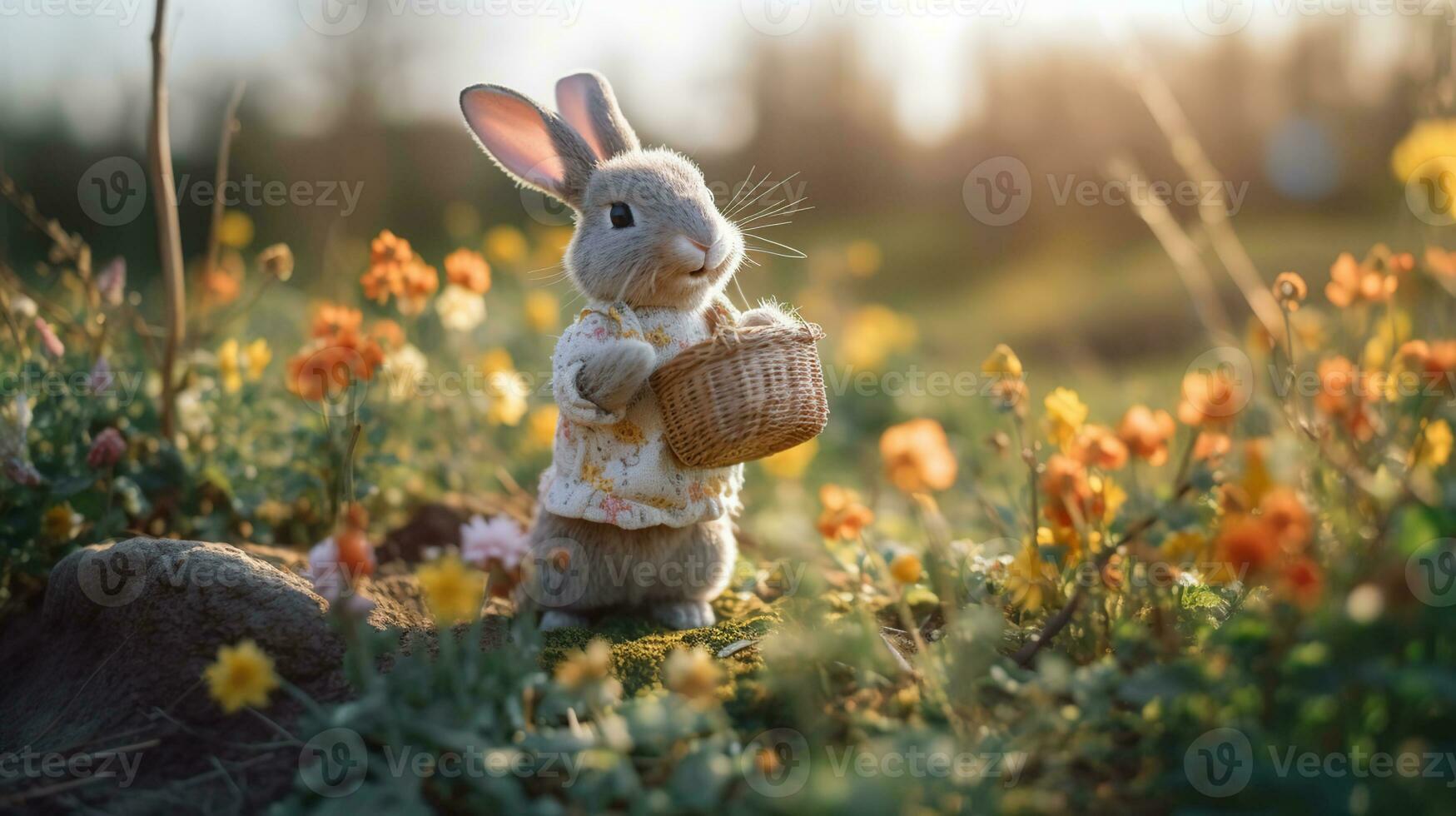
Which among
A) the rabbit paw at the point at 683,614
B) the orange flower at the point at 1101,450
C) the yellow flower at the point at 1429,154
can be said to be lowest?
the rabbit paw at the point at 683,614

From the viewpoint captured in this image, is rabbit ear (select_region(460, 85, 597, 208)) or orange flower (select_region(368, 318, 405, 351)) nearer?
rabbit ear (select_region(460, 85, 597, 208))

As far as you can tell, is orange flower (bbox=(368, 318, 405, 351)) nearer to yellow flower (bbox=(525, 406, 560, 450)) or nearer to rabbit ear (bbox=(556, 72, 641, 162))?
yellow flower (bbox=(525, 406, 560, 450))

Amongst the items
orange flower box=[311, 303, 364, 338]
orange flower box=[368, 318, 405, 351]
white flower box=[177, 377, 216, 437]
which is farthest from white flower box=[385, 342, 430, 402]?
white flower box=[177, 377, 216, 437]

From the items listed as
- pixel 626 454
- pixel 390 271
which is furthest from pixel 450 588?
pixel 390 271

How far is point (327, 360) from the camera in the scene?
Result: 110 inches

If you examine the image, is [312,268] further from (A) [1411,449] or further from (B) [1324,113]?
A: (B) [1324,113]

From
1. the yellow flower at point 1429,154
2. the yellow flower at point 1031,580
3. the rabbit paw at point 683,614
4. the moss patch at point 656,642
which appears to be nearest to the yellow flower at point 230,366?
the moss patch at point 656,642

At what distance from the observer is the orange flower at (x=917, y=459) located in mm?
1779

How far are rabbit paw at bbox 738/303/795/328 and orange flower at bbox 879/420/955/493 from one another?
0.76 metres

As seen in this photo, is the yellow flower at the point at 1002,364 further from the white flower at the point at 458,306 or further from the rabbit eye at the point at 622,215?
the white flower at the point at 458,306

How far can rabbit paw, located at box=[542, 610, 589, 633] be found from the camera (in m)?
2.65

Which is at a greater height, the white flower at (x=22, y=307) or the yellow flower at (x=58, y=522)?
the white flower at (x=22, y=307)

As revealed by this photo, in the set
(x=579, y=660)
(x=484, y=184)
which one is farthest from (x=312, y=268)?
(x=579, y=660)

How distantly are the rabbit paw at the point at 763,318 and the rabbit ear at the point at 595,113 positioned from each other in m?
0.60
